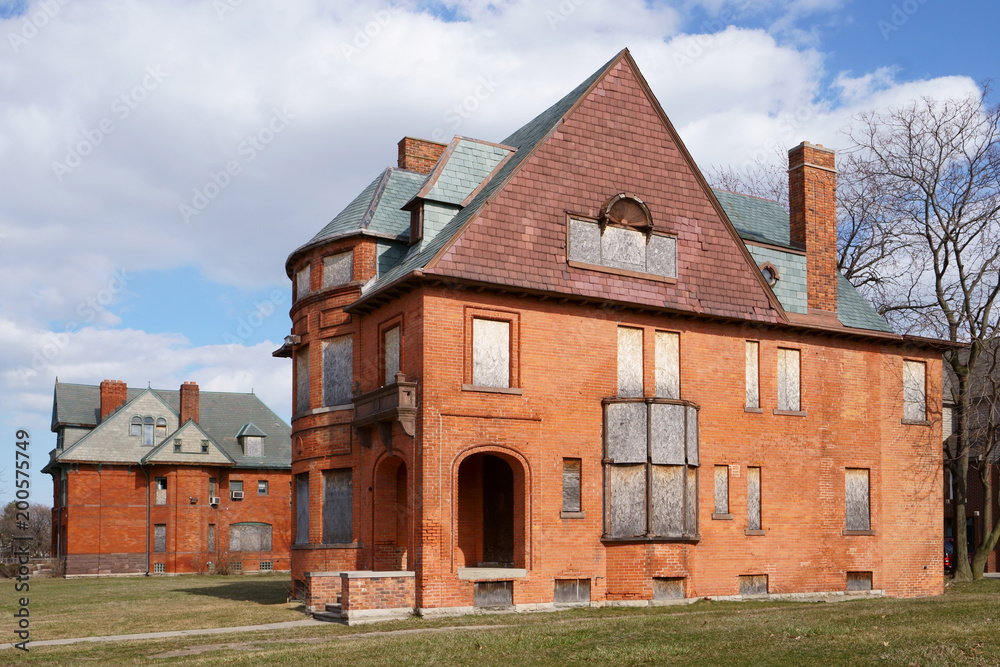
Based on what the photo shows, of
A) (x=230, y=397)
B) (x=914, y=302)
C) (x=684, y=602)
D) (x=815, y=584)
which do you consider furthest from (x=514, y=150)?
(x=230, y=397)

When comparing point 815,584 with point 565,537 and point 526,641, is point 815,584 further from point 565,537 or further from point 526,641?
point 526,641

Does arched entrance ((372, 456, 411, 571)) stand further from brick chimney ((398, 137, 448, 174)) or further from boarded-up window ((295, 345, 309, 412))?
brick chimney ((398, 137, 448, 174))

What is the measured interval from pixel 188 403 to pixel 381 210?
1395 inches

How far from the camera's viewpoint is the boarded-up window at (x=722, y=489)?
87.7 ft

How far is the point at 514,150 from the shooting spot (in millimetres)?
28125

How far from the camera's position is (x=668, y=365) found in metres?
26.4

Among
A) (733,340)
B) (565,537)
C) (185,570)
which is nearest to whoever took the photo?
(565,537)

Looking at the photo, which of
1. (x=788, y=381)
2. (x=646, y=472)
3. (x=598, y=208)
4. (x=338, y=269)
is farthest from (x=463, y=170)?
(x=788, y=381)

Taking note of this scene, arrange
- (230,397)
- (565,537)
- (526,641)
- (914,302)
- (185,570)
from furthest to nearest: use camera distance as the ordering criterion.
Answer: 1. (230,397)
2. (185,570)
3. (914,302)
4. (565,537)
5. (526,641)

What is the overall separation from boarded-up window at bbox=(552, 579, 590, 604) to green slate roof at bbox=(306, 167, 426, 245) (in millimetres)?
10112

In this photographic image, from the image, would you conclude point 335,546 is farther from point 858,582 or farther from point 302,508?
point 858,582

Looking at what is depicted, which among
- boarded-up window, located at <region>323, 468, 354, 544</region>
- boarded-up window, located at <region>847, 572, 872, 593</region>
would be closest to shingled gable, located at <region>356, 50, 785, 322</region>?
boarded-up window, located at <region>323, 468, 354, 544</region>

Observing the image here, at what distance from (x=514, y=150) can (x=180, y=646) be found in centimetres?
1581

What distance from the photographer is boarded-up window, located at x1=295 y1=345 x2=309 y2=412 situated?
28.8 m
